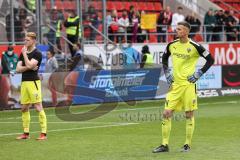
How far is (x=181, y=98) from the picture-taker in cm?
1327

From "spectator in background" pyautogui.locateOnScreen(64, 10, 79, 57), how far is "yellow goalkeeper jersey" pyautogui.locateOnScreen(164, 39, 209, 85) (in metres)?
16.3

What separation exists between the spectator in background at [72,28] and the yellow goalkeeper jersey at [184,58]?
16.3m

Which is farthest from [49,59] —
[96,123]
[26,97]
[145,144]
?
[145,144]

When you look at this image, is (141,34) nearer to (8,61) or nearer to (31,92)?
(8,61)

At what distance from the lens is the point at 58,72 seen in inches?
1027

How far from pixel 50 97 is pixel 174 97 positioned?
1286 cm

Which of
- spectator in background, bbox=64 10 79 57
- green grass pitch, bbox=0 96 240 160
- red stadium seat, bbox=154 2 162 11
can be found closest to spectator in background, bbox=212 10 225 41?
red stadium seat, bbox=154 2 162 11

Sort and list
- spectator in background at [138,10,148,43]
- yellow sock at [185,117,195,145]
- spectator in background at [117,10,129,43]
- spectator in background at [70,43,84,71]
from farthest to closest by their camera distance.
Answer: spectator in background at [138,10,148,43] < spectator in background at [117,10,129,43] < spectator in background at [70,43,84,71] < yellow sock at [185,117,195,145]

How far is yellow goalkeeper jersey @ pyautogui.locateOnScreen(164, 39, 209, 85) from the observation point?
43.7 ft

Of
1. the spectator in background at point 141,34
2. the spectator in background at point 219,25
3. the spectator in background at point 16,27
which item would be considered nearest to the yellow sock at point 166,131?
the spectator in background at point 16,27

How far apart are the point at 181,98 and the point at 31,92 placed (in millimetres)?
3894

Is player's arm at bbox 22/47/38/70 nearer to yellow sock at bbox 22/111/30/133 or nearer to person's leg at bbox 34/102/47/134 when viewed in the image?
person's leg at bbox 34/102/47/134

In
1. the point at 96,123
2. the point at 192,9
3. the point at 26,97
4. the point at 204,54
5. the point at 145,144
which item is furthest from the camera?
the point at 192,9

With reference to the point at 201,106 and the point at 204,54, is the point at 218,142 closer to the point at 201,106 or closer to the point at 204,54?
the point at 204,54
